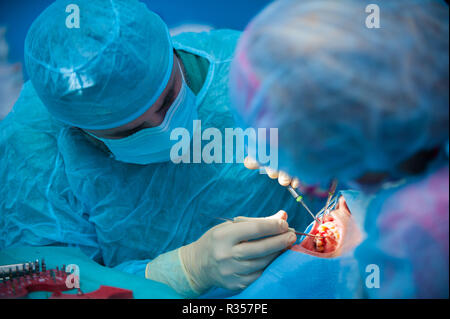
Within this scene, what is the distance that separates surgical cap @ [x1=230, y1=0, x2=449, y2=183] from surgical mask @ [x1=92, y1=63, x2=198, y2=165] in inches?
31.1

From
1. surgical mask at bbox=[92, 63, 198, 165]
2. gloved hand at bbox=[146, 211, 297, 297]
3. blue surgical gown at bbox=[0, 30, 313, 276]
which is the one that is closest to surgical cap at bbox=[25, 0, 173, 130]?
surgical mask at bbox=[92, 63, 198, 165]

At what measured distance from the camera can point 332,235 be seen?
144 cm

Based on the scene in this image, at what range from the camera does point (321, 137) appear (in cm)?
84

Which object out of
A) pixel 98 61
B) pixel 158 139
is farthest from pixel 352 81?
pixel 158 139

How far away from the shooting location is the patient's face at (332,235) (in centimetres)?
134

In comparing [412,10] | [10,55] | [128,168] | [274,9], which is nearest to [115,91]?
[128,168]

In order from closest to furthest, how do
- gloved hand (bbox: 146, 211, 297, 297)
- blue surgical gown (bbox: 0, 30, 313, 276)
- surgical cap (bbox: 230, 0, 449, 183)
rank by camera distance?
surgical cap (bbox: 230, 0, 449, 183), gloved hand (bbox: 146, 211, 297, 297), blue surgical gown (bbox: 0, 30, 313, 276)

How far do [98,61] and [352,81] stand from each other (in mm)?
912

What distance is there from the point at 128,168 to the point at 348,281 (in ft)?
3.70

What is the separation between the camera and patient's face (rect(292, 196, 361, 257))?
134 centimetres

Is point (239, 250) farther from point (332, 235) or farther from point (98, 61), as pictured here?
point (98, 61)

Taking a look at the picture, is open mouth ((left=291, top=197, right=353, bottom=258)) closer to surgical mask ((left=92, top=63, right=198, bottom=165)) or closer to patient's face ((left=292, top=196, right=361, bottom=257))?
patient's face ((left=292, top=196, right=361, bottom=257))
